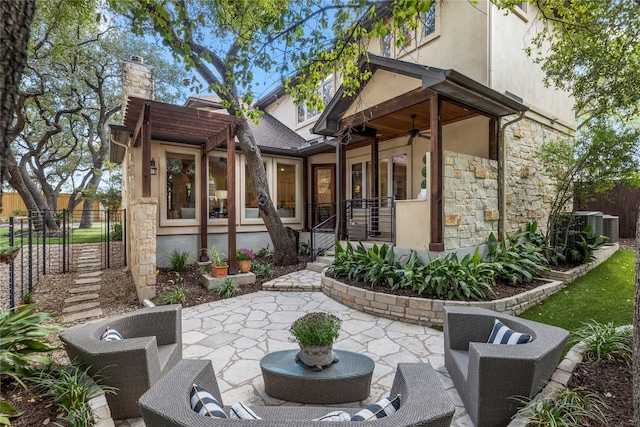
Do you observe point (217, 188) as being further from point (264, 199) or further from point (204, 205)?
point (264, 199)

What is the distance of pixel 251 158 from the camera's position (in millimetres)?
8117

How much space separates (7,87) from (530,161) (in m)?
9.31

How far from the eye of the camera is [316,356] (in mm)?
2777

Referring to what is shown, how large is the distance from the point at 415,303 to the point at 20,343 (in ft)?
14.6

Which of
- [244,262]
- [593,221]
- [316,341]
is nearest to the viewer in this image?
[316,341]

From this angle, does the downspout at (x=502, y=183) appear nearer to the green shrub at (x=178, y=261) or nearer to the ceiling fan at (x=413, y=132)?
the ceiling fan at (x=413, y=132)

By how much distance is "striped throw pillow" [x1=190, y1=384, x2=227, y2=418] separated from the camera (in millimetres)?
1574

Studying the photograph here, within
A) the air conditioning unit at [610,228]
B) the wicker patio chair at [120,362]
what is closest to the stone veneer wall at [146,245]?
the wicker patio chair at [120,362]

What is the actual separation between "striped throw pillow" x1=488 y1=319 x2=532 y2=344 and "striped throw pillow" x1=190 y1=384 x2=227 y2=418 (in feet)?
7.47

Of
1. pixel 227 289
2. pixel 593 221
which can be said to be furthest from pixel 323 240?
pixel 593 221

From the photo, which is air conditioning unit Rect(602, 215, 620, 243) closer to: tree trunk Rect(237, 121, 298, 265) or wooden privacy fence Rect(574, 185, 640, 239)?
wooden privacy fence Rect(574, 185, 640, 239)

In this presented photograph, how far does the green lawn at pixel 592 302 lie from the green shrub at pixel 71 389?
531cm

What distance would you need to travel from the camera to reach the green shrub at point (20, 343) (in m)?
2.20

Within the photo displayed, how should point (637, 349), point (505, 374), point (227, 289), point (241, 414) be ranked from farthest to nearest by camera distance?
point (227, 289), point (505, 374), point (637, 349), point (241, 414)
